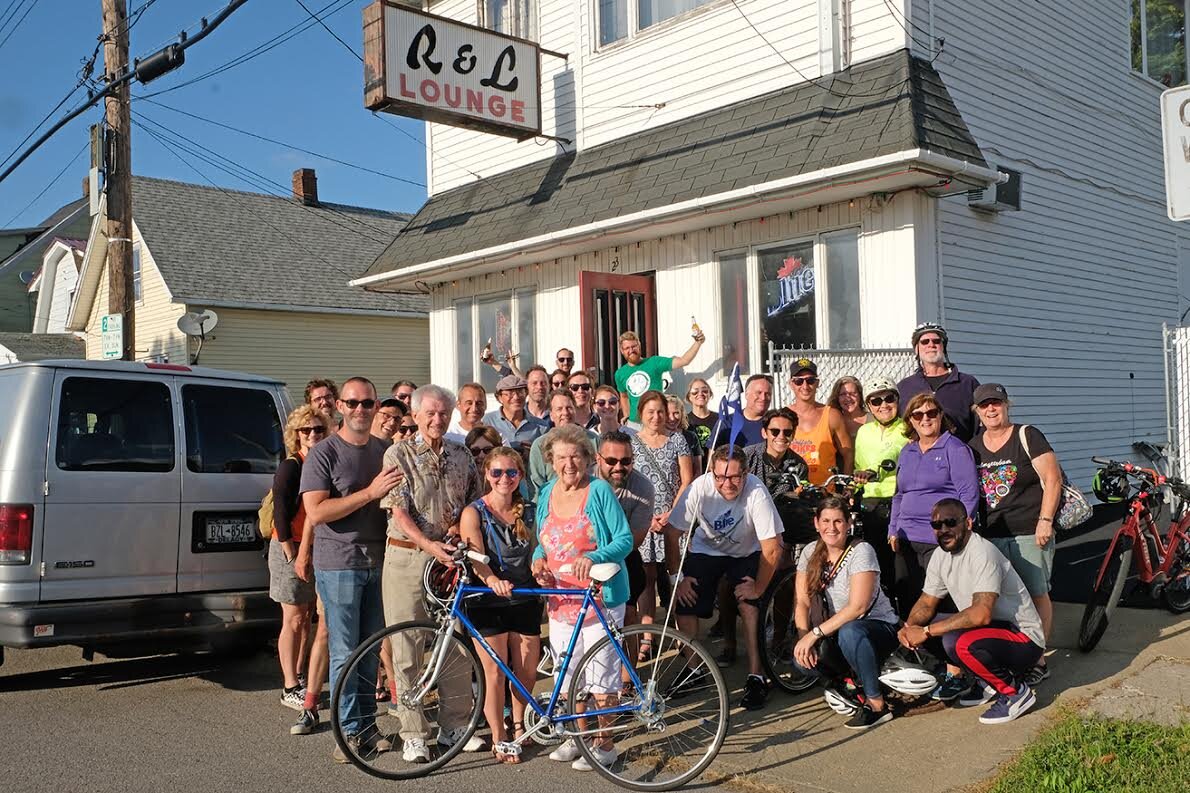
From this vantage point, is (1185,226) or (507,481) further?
(1185,226)

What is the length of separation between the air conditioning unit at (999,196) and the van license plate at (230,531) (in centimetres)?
688

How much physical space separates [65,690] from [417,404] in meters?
3.63

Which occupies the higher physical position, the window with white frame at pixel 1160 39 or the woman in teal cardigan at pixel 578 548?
the window with white frame at pixel 1160 39

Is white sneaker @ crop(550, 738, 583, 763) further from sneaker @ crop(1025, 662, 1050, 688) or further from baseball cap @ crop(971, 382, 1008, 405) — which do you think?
baseball cap @ crop(971, 382, 1008, 405)

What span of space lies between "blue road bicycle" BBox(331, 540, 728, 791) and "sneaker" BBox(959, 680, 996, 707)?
1609 mm

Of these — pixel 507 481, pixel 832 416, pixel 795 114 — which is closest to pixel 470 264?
pixel 795 114

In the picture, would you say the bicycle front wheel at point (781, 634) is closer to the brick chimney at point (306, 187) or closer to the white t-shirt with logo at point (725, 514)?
the white t-shirt with logo at point (725, 514)

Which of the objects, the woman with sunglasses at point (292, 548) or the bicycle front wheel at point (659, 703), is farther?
the woman with sunglasses at point (292, 548)

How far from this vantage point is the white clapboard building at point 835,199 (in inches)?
385

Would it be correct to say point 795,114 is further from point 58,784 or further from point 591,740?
point 58,784

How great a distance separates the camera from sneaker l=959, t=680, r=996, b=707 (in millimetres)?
5742

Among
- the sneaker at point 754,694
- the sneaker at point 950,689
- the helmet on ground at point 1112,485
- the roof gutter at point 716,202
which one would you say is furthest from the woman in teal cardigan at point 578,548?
the roof gutter at point 716,202

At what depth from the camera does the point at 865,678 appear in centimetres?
564

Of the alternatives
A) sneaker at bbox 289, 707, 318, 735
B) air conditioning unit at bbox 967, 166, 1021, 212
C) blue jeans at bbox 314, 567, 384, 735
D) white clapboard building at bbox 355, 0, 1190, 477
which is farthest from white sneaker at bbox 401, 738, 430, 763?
air conditioning unit at bbox 967, 166, 1021, 212
